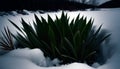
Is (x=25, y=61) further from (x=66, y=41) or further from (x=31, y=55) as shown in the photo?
(x=66, y=41)

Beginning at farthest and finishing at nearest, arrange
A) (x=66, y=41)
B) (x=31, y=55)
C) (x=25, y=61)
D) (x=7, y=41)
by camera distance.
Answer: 1. (x=7, y=41)
2. (x=66, y=41)
3. (x=31, y=55)
4. (x=25, y=61)

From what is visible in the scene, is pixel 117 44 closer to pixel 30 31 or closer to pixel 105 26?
pixel 105 26

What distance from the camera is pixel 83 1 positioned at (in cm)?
588

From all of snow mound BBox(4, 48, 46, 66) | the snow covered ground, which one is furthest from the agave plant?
snow mound BBox(4, 48, 46, 66)

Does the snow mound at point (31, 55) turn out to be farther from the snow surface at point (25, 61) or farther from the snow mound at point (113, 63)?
the snow mound at point (113, 63)

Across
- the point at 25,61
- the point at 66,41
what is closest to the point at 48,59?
the point at 66,41

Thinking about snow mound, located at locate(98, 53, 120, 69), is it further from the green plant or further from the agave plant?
the green plant

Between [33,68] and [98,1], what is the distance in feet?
14.9

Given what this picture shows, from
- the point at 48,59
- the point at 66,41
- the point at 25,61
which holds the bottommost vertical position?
the point at 25,61

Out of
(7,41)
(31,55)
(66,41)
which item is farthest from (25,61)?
(7,41)

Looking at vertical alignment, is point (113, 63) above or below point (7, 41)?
below

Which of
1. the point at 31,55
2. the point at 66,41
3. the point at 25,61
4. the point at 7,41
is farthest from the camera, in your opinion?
the point at 7,41

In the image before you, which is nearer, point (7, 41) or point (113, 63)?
point (113, 63)

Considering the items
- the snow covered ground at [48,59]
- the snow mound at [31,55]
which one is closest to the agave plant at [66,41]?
the snow covered ground at [48,59]
